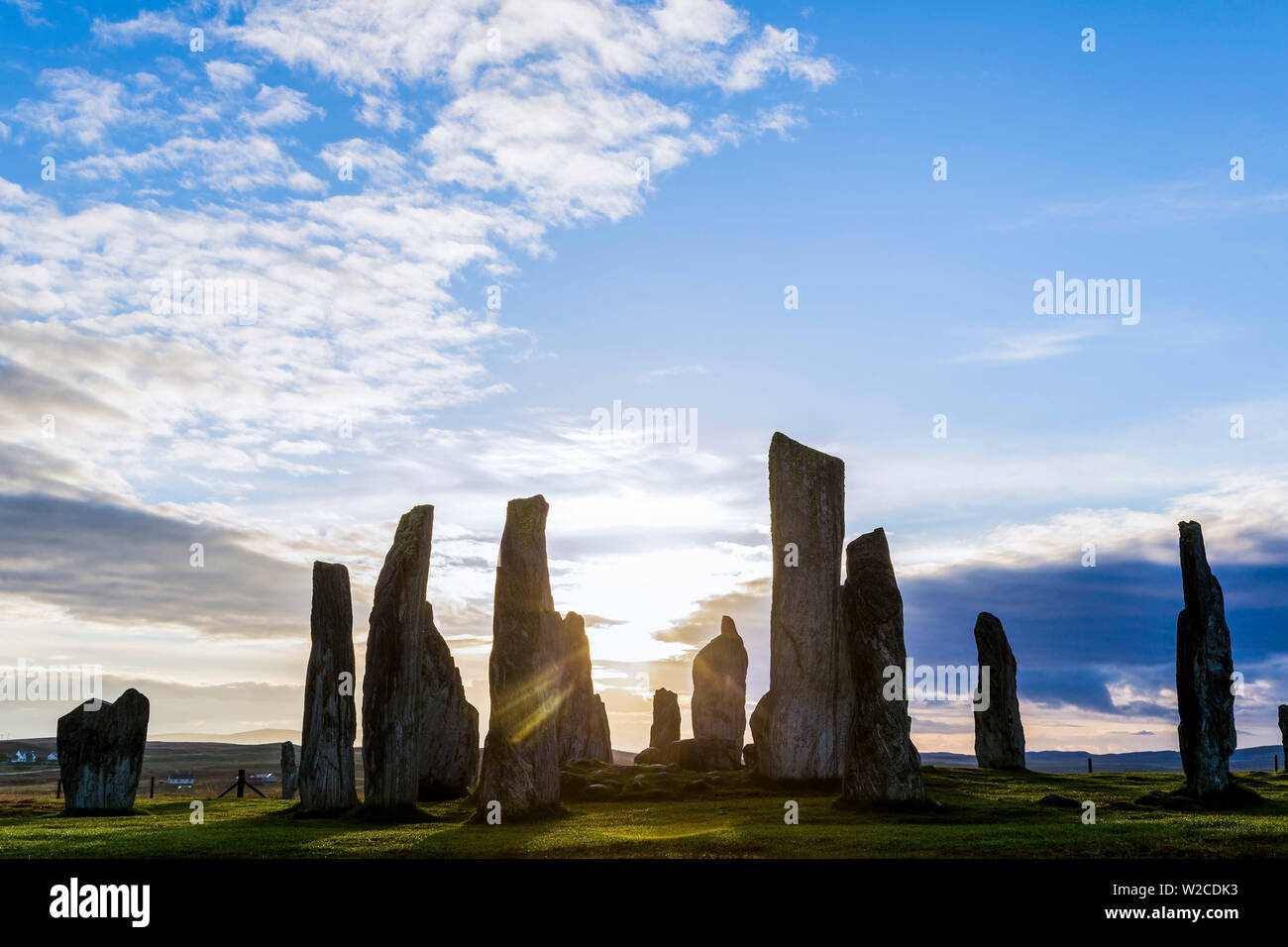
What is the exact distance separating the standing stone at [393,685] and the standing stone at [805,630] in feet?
29.3

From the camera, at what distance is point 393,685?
67.0 feet

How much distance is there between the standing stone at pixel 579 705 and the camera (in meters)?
32.6

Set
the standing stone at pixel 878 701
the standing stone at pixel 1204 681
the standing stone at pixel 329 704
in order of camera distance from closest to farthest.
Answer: the standing stone at pixel 878 701, the standing stone at pixel 1204 681, the standing stone at pixel 329 704

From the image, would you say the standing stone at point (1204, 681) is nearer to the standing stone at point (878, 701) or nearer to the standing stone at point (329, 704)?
the standing stone at point (878, 701)

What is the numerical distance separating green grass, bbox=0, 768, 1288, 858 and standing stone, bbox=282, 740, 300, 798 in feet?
3.30

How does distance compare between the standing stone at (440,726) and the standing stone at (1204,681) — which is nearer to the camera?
the standing stone at (1204,681)

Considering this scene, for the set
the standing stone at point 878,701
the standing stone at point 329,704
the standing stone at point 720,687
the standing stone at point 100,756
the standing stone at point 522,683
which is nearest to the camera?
the standing stone at point 878,701

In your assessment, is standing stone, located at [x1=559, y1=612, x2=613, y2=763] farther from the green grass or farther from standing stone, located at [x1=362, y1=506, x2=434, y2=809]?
standing stone, located at [x1=362, y1=506, x2=434, y2=809]

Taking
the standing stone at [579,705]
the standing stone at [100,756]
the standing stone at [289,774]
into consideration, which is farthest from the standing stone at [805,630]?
the standing stone at [100,756]

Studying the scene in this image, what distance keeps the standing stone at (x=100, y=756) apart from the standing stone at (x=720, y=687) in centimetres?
1721

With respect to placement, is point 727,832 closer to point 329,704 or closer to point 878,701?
point 878,701

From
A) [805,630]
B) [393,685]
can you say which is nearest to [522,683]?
[393,685]

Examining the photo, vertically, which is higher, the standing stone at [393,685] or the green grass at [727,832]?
the standing stone at [393,685]

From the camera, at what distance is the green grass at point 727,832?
552 inches
